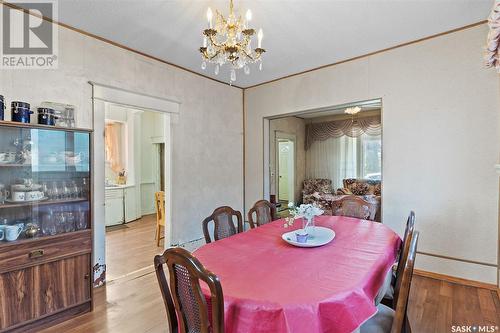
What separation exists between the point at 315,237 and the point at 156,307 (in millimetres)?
1694

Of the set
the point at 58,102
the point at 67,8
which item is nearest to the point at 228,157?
the point at 58,102

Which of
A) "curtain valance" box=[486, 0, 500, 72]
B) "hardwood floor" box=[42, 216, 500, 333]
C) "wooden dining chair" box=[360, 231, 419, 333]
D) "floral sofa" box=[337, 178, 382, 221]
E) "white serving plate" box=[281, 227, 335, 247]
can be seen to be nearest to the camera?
"wooden dining chair" box=[360, 231, 419, 333]

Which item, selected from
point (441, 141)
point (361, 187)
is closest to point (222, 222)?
point (441, 141)

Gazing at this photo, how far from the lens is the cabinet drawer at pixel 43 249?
1.98 metres

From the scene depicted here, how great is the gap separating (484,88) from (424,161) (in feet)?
3.10

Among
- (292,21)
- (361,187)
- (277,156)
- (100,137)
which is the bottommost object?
(361,187)

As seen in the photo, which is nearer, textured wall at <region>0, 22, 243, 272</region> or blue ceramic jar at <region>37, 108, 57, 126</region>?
blue ceramic jar at <region>37, 108, 57, 126</region>

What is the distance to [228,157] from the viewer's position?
4707 mm

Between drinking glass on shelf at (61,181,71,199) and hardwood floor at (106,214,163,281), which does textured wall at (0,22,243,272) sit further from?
drinking glass on shelf at (61,181,71,199)

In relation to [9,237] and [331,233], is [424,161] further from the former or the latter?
[9,237]

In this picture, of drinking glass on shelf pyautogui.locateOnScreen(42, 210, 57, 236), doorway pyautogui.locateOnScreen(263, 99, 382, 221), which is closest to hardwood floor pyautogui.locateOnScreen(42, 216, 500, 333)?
drinking glass on shelf pyautogui.locateOnScreen(42, 210, 57, 236)

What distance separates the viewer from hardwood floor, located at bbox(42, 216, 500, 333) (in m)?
2.16

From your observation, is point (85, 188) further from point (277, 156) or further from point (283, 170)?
point (283, 170)

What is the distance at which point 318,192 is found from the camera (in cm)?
606
